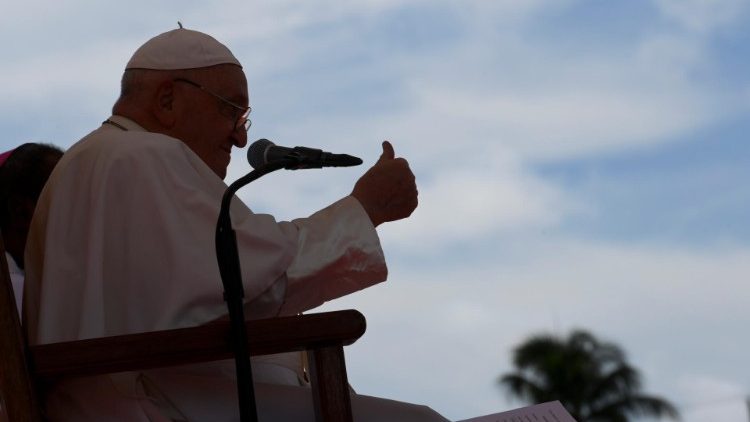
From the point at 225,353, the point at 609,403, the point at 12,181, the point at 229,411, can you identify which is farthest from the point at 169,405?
the point at 609,403

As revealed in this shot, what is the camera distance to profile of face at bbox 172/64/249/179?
4410mm

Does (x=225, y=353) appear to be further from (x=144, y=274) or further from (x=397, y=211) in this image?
(x=397, y=211)

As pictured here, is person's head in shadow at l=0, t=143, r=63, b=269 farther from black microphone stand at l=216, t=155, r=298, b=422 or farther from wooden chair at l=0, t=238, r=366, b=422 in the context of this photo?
black microphone stand at l=216, t=155, r=298, b=422

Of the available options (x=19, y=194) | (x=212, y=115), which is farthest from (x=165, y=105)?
(x=19, y=194)

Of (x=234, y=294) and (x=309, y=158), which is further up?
(x=309, y=158)

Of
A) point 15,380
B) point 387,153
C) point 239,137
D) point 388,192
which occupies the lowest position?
point 15,380

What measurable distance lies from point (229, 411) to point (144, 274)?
17.1 inches

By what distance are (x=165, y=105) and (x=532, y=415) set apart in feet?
5.31

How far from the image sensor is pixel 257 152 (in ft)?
12.0

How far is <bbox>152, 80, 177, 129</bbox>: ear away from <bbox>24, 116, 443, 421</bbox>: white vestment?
16.0 inches

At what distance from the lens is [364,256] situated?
12.6ft

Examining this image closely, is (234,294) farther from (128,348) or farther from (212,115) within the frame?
(212,115)

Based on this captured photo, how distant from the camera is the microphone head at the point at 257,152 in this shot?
11.9 ft

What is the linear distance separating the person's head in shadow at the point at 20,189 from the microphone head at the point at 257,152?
1683 mm
